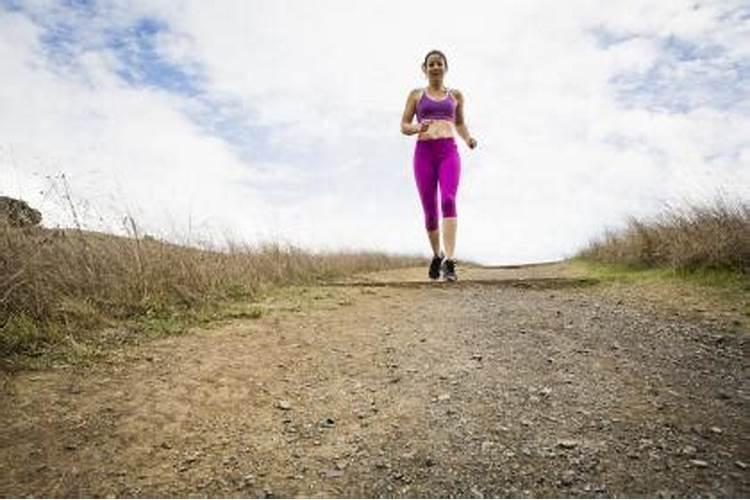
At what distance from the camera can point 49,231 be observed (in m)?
5.89

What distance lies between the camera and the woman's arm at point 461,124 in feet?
26.5

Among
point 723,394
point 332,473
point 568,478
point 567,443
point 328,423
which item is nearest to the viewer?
point 568,478

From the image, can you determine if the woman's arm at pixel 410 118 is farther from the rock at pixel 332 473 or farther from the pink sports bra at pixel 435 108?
the rock at pixel 332 473

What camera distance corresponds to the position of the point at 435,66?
7727 mm

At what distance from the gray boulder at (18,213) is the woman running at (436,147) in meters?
3.96

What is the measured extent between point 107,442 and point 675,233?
7270 millimetres

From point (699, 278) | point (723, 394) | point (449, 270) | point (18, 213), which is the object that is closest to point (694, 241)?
point (699, 278)

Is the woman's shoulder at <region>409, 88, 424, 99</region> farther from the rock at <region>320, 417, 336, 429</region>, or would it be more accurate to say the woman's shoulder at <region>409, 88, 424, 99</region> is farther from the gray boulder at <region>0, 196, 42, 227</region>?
the rock at <region>320, 417, 336, 429</region>

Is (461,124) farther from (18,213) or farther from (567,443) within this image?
(567,443)

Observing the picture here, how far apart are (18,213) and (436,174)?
4.32 m

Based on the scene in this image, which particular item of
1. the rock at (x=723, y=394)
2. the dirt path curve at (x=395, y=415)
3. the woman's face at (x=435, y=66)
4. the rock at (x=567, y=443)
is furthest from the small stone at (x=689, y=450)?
the woman's face at (x=435, y=66)

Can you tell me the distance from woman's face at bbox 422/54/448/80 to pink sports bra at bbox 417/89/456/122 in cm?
24

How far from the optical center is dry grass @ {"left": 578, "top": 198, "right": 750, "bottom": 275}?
21.7ft

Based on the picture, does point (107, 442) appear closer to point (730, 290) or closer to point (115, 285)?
point (115, 285)
